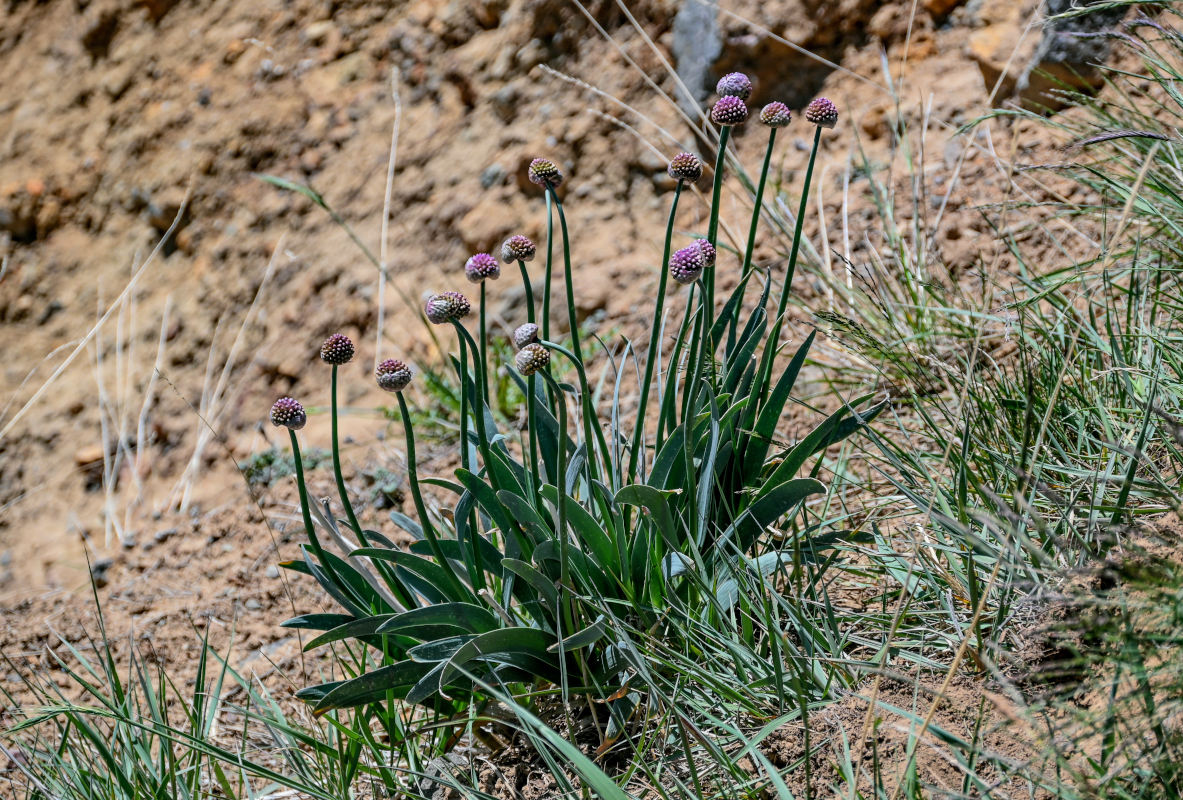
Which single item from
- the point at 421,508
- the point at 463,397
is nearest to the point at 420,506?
the point at 421,508

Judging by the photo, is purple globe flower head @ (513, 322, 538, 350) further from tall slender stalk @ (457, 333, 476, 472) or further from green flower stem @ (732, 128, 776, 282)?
green flower stem @ (732, 128, 776, 282)

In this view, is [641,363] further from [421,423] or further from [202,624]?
[202,624]

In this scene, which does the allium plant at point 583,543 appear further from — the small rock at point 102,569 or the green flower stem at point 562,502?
the small rock at point 102,569

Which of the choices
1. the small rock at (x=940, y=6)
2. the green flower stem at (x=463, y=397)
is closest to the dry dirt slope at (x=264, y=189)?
the small rock at (x=940, y=6)

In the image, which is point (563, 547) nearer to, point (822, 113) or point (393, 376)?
point (393, 376)

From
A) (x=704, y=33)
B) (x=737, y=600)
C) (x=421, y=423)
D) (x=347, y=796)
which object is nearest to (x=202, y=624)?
(x=421, y=423)

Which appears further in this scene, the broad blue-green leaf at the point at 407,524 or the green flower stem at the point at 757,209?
the broad blue-green leaf at the point at 407,524

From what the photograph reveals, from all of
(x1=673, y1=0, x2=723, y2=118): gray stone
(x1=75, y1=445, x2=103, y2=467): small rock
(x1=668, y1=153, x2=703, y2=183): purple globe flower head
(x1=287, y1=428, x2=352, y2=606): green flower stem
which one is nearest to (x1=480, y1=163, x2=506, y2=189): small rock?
(x1=673, y1=0, x2=723, y2=118): gray stone
